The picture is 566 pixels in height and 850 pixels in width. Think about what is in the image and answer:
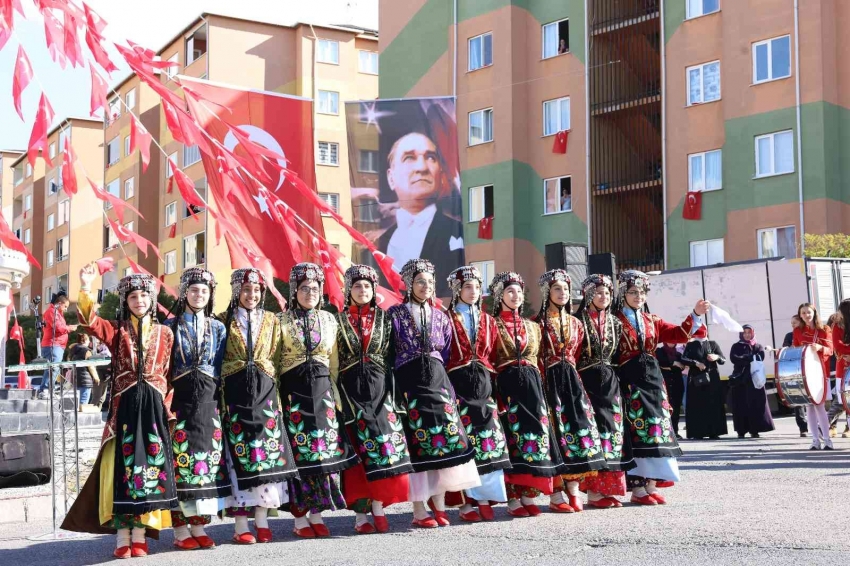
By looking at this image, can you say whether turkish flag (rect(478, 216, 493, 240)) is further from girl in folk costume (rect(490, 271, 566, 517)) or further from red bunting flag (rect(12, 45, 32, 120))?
red bunting flag (rect(12, 45, 32, 120))

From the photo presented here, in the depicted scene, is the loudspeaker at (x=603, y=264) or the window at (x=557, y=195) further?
the window at (x=557, y=195)

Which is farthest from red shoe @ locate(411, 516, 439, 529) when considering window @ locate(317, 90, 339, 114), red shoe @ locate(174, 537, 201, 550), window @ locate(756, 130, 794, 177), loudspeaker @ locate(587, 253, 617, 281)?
window @ locate(317, 90, 339, 114)

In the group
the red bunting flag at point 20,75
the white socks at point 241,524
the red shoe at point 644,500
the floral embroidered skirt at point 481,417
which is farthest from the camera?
the red shoe at point 644,500

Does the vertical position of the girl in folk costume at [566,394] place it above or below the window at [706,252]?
below

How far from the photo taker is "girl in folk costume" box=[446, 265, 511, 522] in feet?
26.7

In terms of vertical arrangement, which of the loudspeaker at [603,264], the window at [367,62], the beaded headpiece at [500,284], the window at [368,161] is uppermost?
the window at [367,62]

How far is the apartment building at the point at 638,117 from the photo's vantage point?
2672 cm

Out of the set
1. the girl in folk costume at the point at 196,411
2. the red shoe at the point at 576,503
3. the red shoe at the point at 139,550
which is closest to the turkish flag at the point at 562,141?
Answer: the red shoe at the point at 576,503

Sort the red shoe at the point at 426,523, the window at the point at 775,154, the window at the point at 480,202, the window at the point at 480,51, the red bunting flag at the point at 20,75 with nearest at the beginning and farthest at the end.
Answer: the red bunting flag at the point at 20,75
the red shoe at the point at 426,523
the window at the point at 775,154
the window at the point at 480,51
the window at the point at 480,202

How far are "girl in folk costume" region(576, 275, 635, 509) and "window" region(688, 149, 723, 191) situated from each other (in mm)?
20801

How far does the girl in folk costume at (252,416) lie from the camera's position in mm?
7426

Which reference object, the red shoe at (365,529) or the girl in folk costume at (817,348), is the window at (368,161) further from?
the red shoe at (365,529)

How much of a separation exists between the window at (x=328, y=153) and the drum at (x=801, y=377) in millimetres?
32172

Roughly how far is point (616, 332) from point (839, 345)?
4355mm
